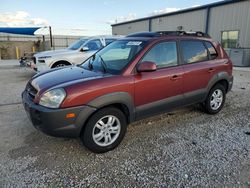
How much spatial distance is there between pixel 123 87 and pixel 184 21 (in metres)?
18.0

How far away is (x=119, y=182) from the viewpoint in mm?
2430

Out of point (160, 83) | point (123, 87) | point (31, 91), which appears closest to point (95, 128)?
point (123, 87)

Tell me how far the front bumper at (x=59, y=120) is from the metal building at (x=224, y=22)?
1357 centimetres

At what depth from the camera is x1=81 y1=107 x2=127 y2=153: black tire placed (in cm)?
285

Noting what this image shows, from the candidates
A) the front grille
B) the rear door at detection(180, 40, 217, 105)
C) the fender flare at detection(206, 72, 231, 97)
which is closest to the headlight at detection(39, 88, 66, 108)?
the front grille

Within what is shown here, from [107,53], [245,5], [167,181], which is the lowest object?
[167,181]

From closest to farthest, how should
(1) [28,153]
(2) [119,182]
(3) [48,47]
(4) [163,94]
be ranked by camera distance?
(2) [119,182], (1) [28,153], (4) [163,94], (3) [48,47]

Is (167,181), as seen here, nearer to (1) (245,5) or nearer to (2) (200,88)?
(2) (200,88)

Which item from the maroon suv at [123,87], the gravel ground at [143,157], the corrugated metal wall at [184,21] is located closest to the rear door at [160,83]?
the maroon suv at [123,87]

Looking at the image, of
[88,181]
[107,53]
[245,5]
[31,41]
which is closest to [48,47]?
[31,41]

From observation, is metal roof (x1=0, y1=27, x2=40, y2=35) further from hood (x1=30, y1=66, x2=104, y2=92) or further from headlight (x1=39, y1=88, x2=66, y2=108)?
headlight (x1=39, y1=88, x2=66, y2=108)

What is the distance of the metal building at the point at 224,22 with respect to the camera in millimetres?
13766

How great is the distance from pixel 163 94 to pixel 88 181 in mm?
1858

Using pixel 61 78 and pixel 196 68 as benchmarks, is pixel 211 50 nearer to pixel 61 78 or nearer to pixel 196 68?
pixel 196 68
